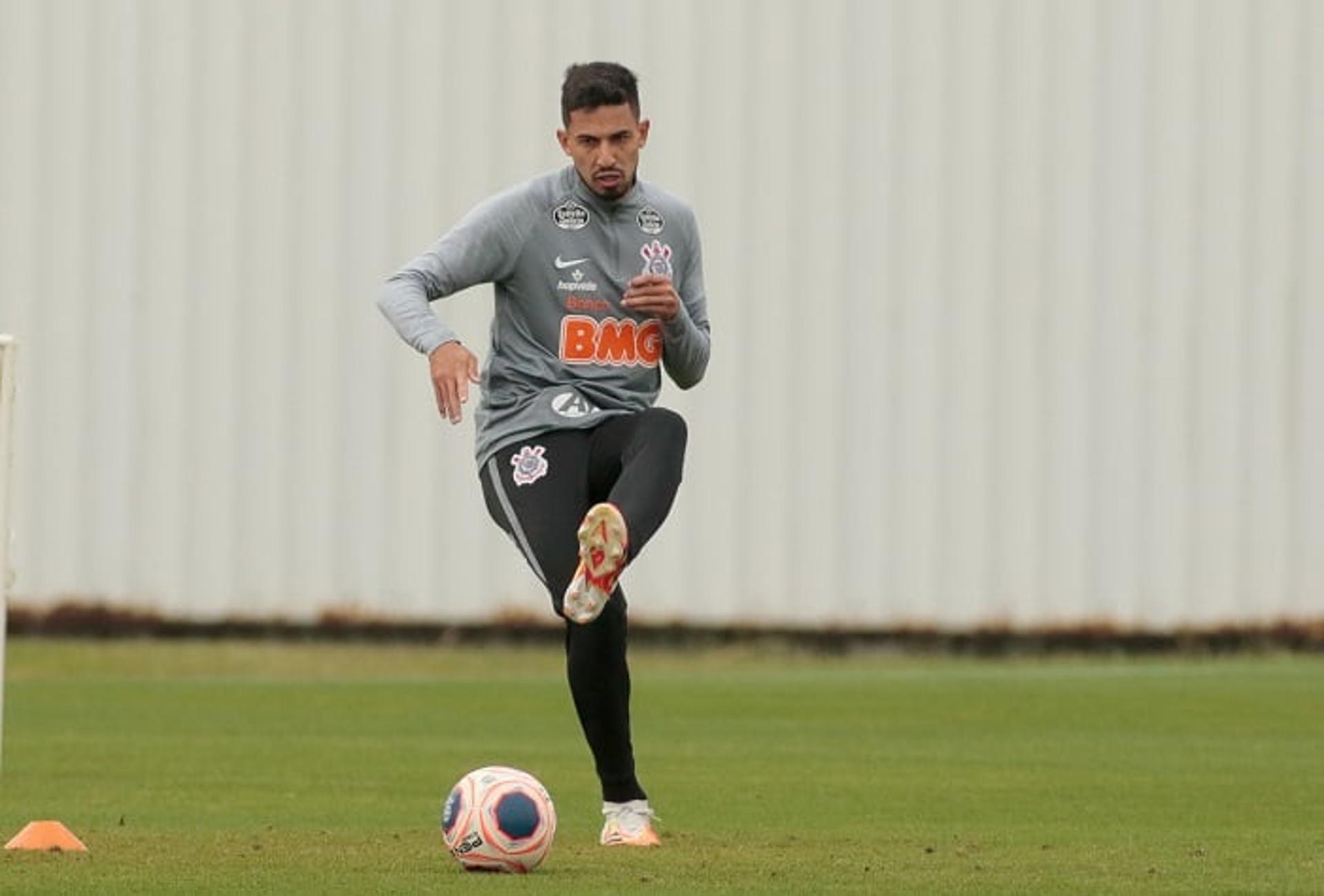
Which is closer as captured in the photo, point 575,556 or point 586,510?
point 575,556

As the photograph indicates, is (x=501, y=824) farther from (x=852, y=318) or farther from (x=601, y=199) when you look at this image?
(x=852, y=318)

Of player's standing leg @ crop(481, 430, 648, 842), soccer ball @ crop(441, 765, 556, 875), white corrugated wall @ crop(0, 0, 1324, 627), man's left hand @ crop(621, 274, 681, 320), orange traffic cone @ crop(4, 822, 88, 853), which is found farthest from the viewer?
white corrugated wall @ crop(0, 0, 1324, 627)

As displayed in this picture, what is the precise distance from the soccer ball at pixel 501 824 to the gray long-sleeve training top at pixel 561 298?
1.21 meters

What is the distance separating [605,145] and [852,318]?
13.5 metres

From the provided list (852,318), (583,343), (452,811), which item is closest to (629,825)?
(452,811)

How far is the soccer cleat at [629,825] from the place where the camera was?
8.48 metres

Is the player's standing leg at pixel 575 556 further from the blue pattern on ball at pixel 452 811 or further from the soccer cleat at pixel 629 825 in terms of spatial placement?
the blue pattern on ball at pixel 452 811

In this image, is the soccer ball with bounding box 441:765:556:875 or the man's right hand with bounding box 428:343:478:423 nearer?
the soccer ball with bounding box 441:765:556:875

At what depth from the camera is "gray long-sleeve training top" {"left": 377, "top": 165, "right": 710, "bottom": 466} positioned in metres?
8.56

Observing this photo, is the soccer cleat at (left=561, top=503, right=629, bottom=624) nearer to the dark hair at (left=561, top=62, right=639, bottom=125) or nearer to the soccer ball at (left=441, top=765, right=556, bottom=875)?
the soccer ball at (left=441, top=765, right=556, bottom=875)

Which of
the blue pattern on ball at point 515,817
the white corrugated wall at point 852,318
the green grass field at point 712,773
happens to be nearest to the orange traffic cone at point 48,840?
the green grass field at point 712,773

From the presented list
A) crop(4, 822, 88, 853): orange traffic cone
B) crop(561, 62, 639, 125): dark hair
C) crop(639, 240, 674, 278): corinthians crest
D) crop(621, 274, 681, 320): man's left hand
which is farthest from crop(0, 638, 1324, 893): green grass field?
crop(561, 62, 639, 125): dark hair

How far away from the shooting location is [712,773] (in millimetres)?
11609

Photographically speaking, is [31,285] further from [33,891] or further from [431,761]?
[33,891]
